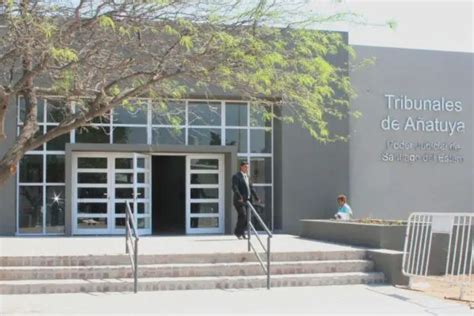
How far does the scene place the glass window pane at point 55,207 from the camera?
1859 centimetres

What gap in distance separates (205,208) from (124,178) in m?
2.51

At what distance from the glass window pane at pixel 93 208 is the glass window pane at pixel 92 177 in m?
0.64

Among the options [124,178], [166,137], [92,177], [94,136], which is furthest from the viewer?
[166,137]

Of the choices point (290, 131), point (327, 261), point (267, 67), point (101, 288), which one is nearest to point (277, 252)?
point (327, 261)

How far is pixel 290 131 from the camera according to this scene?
64.1ft

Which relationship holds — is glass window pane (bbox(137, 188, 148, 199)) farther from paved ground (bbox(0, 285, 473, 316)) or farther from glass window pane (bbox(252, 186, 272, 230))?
paved ground (bbox(0, 285, 473, 316))

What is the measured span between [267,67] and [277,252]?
4887 mm

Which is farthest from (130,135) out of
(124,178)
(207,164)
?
(207,164)

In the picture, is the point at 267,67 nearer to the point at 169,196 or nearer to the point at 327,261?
the point at 327,261

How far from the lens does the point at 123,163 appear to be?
1906cm

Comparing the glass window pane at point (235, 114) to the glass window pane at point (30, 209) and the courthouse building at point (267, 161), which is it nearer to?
the courthouse building at point (267, 161)

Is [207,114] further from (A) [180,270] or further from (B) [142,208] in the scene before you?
(A) [180,270]

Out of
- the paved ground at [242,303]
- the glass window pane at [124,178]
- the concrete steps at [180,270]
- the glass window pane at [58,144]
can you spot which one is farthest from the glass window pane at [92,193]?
the paved ground at [242,303]

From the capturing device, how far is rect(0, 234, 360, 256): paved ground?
1270 cm
